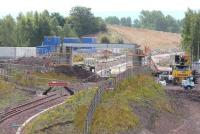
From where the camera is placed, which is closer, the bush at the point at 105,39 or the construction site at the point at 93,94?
the construction site at the point at 93,94

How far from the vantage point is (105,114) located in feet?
127

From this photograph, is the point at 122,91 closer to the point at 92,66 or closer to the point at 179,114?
the point at 179,114

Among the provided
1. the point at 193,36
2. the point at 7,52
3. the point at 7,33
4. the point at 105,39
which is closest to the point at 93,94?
the point at 7,52

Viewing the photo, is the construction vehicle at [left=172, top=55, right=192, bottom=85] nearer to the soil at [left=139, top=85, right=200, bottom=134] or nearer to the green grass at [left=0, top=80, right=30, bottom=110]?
the soil at [left=139, top=85, right=200, bottom=134]

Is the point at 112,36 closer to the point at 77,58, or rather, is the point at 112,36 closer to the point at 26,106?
the point at 77,58

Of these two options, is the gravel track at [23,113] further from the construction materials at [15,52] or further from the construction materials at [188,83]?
the construction materials at [15,52]

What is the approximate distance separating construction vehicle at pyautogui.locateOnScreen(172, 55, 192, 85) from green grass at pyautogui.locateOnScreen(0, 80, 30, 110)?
75.8 ft

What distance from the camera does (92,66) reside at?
88438 mm

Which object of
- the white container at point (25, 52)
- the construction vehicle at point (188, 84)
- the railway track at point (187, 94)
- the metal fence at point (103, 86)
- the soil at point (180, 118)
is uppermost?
the white container at point (25, 52)

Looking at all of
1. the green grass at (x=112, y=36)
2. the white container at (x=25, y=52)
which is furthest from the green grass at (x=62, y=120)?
the green grass at (x=112, y=36)

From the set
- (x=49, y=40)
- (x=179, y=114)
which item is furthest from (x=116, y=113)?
(x=49, y=40)

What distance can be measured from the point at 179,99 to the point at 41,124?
27.0 m

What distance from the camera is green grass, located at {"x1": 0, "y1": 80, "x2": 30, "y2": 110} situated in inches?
2045

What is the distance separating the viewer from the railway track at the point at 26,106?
4383cm
